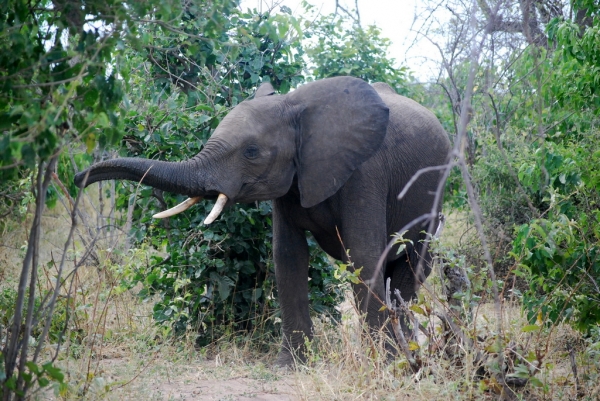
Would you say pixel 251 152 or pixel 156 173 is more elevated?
pixel 251 152

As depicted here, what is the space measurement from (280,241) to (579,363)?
2.33 meters

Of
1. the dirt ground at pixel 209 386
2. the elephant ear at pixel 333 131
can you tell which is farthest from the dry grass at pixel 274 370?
the elephant ear at pixel 333 131

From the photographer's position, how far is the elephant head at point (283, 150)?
552 cm

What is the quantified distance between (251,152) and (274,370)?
1.68m

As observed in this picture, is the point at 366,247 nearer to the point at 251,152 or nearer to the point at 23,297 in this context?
the point at 251,152

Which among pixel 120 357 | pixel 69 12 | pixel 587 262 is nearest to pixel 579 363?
pixel 587 262

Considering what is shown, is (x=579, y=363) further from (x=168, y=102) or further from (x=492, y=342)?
(x=168, y=102)

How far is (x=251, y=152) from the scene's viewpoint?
573cm

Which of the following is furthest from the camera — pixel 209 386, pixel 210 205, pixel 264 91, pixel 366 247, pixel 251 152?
pixel 210 205

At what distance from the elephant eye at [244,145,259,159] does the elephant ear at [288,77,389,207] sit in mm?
374

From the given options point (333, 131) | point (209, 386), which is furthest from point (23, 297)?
point (333, 131)

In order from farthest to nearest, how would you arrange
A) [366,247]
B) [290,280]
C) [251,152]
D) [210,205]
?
[210,205], [290,280], [366,247], [251,152]

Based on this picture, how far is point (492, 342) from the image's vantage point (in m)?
4.64

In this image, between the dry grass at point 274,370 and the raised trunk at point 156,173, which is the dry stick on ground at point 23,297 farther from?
the raised trunk at point 156,173
